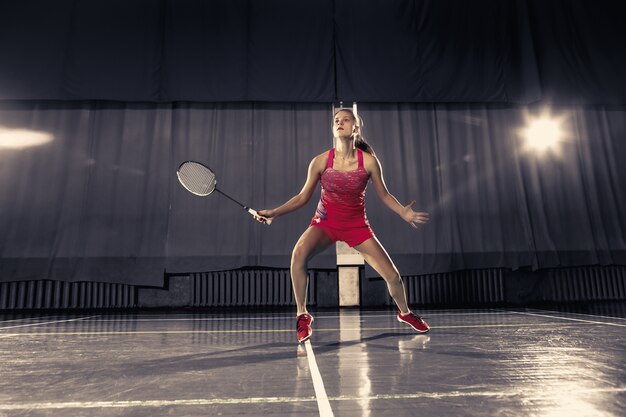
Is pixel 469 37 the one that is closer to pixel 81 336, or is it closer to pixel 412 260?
pixel 412 260

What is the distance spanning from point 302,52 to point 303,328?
173 inches

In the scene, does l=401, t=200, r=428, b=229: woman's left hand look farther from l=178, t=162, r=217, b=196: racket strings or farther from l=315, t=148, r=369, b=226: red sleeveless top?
l=178, t=162, r=217, b=196: racket strings

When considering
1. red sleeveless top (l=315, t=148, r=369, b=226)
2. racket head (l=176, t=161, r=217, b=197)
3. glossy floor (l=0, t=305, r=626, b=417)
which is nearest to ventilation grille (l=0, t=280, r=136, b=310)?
racket head (l=176, t=161, r=217, b=197)

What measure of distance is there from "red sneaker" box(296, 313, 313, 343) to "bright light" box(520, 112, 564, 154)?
16.4 ft

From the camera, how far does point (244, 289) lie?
5434 millimetres

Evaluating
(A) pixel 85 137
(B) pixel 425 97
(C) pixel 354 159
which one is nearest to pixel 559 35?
(B) pixel 425 97

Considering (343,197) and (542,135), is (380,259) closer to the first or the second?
(343,197)

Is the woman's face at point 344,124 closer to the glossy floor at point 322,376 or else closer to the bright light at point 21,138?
the glossy floor at point 322,376

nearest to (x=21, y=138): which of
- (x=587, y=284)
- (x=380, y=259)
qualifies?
(x=380, y=259)

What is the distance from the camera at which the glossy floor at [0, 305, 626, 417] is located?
1.03 m

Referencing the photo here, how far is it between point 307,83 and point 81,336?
4111 mm

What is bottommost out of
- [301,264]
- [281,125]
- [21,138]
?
[301,264]

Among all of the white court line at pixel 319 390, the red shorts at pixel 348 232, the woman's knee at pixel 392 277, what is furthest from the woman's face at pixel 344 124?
the white court line at pixel 319 390

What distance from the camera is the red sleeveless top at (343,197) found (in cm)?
238
